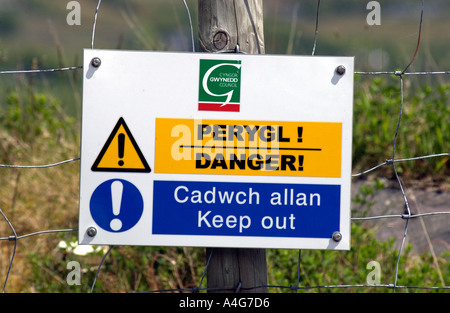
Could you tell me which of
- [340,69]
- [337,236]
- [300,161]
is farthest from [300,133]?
[337,236]

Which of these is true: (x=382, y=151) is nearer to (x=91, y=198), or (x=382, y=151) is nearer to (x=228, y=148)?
(x=228, y=148)

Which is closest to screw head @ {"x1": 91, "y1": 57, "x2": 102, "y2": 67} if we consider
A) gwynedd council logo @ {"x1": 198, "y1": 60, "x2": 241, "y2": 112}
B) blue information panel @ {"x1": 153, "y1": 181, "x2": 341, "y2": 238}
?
gwynedd council logo @ {"x1": 198, "y1": 60, "x2": 241, "y2": 112}

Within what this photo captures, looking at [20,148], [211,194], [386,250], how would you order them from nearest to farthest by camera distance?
[211,194], [386,250], [20,148]

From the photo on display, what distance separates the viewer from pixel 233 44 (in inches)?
74.0

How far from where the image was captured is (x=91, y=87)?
1.86 metres

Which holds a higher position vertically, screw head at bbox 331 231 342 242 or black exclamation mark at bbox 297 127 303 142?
black exclamation mark at bbox 297 127 303 142

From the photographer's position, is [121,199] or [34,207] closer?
[121,199]

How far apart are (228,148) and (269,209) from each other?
0.25 metres

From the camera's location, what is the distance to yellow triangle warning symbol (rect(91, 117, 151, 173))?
6.06 ft

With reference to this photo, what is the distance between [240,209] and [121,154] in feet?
1.45

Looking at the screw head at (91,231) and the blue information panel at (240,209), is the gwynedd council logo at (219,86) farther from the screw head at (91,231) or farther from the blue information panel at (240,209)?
the screw head at (91,231)

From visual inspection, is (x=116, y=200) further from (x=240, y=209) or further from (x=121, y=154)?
(x=240, y=209)

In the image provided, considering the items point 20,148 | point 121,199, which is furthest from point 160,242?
point 20,148

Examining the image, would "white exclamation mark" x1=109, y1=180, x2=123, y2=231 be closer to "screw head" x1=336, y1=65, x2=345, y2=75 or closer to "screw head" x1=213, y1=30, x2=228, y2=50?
"screw head" x1=213, y1=30, x2=228, y2=50
